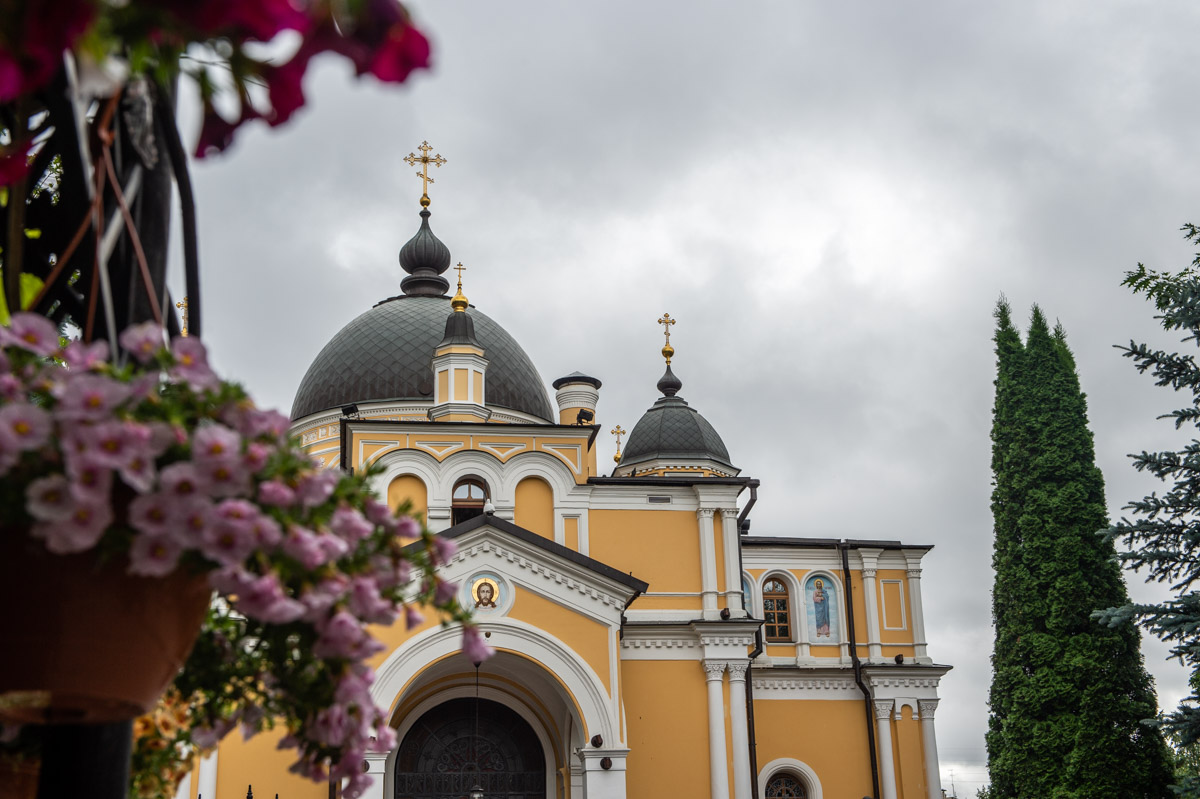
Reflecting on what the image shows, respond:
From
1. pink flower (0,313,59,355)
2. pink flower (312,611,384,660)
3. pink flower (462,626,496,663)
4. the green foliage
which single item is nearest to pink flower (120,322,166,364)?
pink flower (0,313,59,355)

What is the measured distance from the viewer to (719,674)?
72.5ft

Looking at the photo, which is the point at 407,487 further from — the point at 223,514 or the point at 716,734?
the point at 223,514

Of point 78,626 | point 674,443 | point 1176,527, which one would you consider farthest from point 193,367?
point 674,443

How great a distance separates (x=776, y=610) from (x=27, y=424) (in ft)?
83.8

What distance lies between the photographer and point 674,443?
32.7 metres

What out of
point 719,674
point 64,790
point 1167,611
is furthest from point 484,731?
point 64,790

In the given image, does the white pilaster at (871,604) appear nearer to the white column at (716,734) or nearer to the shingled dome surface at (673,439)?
the white column at (716,734)

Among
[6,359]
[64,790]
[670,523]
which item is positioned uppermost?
[670,523]

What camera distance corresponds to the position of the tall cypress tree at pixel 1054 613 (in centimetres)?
1920

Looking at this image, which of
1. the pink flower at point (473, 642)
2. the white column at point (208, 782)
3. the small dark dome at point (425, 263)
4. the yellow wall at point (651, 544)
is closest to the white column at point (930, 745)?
the yellow wall at point (651, 544)

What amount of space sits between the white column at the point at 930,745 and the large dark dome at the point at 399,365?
12177 mm

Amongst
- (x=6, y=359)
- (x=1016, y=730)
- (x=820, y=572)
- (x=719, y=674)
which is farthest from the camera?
(x=820, y=572)

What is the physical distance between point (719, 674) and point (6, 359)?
21.1 m

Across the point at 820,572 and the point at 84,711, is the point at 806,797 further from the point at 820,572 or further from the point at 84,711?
the point at 84,711
